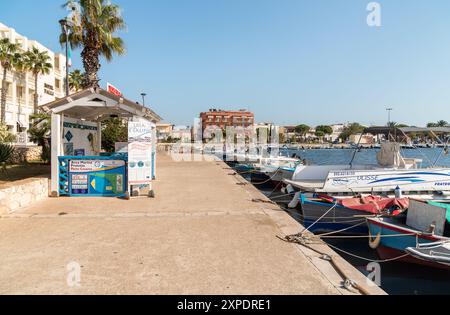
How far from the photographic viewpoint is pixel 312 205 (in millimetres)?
10055

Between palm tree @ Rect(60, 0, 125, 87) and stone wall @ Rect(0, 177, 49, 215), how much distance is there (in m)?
13.1

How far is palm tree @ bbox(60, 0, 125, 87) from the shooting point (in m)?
20.2

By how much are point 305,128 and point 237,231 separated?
621 feet

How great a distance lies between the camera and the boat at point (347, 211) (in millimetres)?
9383

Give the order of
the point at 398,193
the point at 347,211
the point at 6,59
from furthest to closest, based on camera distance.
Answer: the point at 6,59
the point at 398,193
the point at 347,211

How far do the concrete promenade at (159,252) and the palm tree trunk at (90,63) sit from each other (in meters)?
14.5

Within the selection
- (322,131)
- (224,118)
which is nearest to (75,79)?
(224,118)

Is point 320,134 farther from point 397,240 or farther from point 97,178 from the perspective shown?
point 397,240

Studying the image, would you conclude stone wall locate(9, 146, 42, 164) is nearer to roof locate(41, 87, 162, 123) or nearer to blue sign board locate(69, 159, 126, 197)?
roof locate(41, 87, 162, 123)

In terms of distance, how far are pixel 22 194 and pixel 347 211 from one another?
30.5ft

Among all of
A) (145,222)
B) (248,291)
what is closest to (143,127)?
(145,222)

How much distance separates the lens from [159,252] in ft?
18.2

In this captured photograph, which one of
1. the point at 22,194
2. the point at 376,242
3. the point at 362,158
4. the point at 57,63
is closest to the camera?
the point at 376,242
